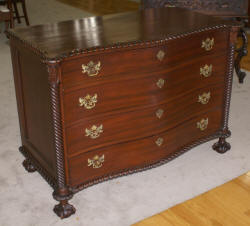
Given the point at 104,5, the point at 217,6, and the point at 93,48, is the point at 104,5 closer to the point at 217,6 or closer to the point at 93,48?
the point at 217,6

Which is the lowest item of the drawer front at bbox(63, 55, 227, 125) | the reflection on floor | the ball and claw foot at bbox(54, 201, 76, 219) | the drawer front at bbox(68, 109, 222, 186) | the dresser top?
the ball and claw foot at bbox(54, 201, 76, 219)

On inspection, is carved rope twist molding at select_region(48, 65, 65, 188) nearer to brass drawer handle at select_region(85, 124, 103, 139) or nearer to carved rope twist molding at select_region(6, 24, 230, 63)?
carved rope twist molding at select_region(6, 24, 230, 63)

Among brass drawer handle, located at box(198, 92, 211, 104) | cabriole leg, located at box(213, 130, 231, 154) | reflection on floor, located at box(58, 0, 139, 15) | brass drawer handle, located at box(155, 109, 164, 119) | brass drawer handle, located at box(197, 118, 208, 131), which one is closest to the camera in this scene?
brass drawer handle, located at box(155, 109, 164, 119)

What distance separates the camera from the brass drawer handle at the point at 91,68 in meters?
2.42

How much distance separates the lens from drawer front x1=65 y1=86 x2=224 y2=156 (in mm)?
2600

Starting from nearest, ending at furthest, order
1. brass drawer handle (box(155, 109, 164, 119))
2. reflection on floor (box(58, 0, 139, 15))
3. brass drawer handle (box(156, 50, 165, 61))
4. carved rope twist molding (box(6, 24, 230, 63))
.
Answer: carved rope twist molding (box(6, 24, 230, 63)) < brass drawer handle (box(156, 50, 165, 61)) < brass drawer handle (box(155, 109, 164, 119)) < reflection on floor (box(58, 0, 139, 15))

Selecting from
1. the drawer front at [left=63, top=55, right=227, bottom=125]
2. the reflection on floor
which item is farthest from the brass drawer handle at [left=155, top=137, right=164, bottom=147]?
the reflection on floor

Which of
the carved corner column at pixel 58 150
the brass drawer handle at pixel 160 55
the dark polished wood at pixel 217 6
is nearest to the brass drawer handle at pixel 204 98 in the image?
the brass drawer handle at pixel 160 55

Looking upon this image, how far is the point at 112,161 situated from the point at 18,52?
0.94 metres

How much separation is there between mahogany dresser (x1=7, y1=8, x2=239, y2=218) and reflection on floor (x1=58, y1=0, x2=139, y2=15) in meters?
5.64

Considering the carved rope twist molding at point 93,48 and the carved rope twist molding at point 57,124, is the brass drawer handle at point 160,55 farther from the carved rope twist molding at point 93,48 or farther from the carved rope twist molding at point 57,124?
the carved rope twist molding at point 57,124

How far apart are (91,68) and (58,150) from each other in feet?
1.74

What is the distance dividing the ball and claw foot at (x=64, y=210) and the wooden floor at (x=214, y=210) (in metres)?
0.44

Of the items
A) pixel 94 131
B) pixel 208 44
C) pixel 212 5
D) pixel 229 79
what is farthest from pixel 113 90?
pixel 212 5
